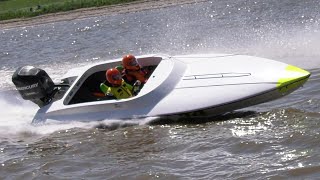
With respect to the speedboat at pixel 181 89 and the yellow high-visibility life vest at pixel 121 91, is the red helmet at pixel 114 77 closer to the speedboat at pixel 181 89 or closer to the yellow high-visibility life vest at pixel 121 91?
the yellow high-visibility life vest at pixel 121 91

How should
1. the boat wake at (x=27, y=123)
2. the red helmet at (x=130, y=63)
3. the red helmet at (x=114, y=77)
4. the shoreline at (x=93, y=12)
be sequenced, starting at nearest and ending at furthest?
the boat wake at (x=27, y=123)
the red helmet at (x=114, y=77)
the red helmet at (x=130, y=63)
the shoreline at (x=93, y=12)

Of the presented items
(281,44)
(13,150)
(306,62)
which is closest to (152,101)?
(13,150)

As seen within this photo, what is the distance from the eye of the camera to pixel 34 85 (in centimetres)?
1070

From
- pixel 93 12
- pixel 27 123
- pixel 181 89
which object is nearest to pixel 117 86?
pixel 181 89

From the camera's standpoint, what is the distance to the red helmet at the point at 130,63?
10.5m

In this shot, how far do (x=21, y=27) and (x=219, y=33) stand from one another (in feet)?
73.4

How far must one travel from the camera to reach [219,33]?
20469 millimetres

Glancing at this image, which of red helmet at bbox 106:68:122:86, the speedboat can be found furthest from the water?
red helmet at bbox 106:68:122:86

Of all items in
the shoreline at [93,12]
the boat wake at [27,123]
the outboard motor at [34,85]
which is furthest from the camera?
the shoreline at [93,12]

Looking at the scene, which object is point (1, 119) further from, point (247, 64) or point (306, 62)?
point (306, 62)

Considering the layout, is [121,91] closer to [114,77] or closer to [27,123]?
[114,77]

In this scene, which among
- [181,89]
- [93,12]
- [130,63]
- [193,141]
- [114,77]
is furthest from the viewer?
[93,12]

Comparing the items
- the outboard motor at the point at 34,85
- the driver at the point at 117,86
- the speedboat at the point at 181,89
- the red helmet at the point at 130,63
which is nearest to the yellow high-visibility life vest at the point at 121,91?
the driver at the point at 117,86

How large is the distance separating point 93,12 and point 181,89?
31.2m
